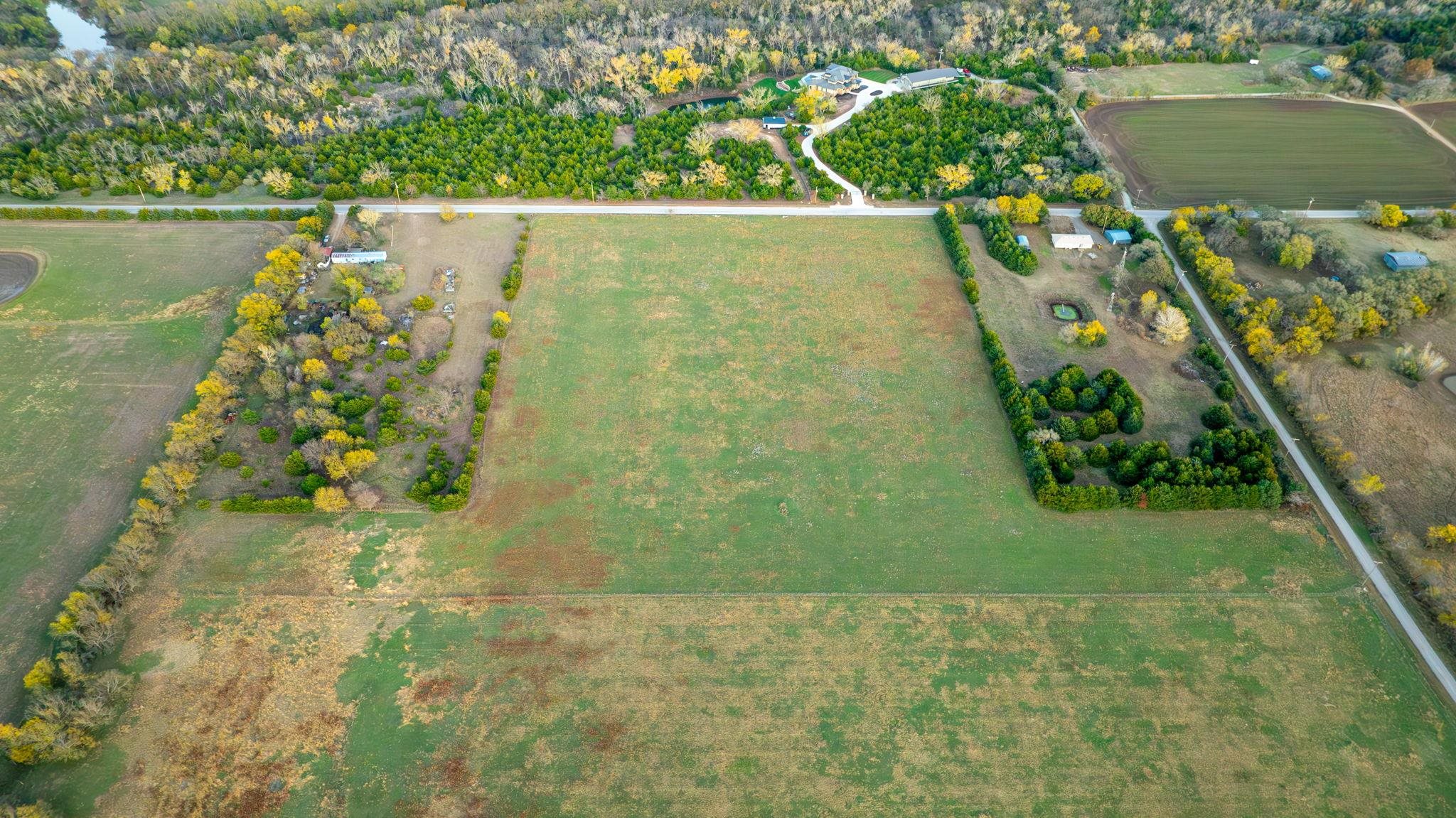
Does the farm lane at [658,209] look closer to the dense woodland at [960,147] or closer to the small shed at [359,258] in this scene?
the dense woodland at [960,147]

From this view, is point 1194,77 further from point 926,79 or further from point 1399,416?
point 1399,416

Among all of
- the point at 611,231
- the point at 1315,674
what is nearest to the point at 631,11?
the point at 611,231

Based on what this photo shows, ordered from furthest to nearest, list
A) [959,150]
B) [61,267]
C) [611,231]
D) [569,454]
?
1. [959,150]
2. [611,231]
3. [61,267]
4. [569,454]

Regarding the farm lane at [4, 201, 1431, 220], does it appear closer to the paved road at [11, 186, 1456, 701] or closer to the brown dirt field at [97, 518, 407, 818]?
the paved road at [11, 186, 1456, 701]

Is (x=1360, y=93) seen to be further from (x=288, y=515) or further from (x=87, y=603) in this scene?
(x=87, y=603)

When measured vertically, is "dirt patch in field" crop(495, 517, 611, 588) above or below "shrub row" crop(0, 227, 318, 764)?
below

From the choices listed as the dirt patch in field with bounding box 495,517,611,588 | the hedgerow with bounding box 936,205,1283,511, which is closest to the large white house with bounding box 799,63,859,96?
the hedgerow with bounding box 936,205,1283,511

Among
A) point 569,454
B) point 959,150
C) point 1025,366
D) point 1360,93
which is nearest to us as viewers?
point 569,454

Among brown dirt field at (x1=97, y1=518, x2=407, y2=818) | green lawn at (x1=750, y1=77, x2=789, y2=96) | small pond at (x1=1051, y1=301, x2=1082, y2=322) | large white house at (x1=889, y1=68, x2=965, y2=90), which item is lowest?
brown dirt field at (x1=97, y1=518, x2=407, y2=818)
